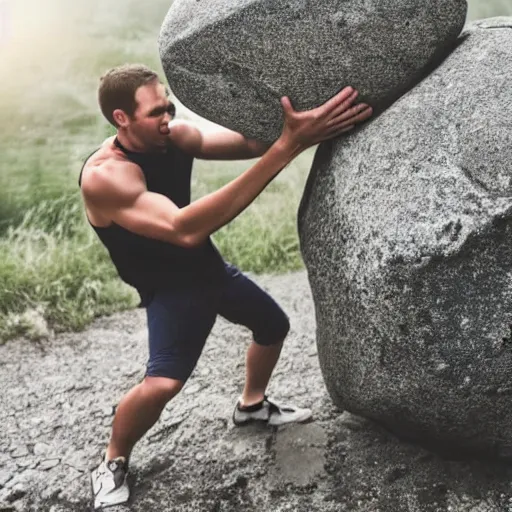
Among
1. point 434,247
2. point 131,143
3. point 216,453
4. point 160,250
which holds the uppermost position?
point 131,143

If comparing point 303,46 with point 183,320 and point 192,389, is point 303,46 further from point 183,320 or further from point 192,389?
point 192,389

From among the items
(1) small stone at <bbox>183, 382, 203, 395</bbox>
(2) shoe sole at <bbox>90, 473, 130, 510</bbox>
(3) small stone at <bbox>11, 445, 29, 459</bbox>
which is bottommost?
(3) small stone at <bbox>11, 445, 29, 459</bbox>

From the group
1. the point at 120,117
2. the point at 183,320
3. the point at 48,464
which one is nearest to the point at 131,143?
the point at 120,117

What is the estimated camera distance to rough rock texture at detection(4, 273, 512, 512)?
2.65m

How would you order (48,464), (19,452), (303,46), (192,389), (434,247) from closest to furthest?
(434,247) < (303,46) < (48,464) < (19,452) < (192,389)

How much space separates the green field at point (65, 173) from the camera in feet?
15.8

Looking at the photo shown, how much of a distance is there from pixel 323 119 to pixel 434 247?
0.55 metres

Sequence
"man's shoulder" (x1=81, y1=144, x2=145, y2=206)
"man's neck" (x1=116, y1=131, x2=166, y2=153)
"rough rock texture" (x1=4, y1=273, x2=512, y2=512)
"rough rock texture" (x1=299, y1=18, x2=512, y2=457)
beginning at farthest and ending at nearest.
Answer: "rough rock texture" (x1=4, y1=273, x2=512, y2=512) → "man's neck" (x1=116, y1=131, x2=166, y2=153) → "man's shoulder" (x1=81, y1=144, x2=145, y2=206) → "rough rock texture" (x1=299, y1=18, x2=512, y2=457)

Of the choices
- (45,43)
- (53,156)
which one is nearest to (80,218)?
(53,156)

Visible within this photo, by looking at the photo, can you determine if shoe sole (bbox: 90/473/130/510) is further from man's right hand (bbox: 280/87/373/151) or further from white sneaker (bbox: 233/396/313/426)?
man's right hand (bbox: 280/87/373/151)

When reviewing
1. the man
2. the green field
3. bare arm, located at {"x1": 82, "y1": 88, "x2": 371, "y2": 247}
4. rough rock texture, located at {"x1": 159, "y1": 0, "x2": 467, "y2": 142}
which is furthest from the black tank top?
the green field

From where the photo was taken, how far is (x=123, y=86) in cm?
243

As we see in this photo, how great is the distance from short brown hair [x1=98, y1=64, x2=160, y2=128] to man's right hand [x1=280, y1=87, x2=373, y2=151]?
19.4 inches

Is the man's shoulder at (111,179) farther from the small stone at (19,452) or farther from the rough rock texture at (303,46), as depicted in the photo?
the small stone at (19,452)
